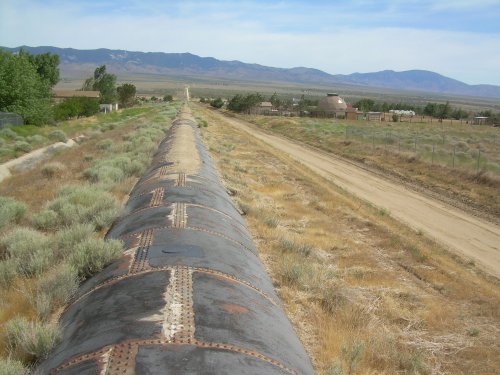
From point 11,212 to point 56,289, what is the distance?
6.64 metres

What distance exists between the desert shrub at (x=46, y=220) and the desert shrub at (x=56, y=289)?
4.38m

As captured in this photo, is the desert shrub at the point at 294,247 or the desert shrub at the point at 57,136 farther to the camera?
the desert shrub at the point at 57,136

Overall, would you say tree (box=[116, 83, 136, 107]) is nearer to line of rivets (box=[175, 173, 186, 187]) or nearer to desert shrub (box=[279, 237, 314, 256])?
line of rivets (box=[175, 173, 186, 187])

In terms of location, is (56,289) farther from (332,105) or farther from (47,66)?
(332,105)

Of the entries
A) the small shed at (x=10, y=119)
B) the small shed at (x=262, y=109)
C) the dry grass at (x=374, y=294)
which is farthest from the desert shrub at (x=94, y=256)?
the small shed at (x=262, y=109)

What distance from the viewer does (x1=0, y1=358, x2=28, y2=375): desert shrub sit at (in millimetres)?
5000

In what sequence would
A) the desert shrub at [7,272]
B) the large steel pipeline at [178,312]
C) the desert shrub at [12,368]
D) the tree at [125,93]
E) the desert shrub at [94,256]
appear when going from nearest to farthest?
the large steel pipeline at [178,312]
the desert shrub at [12,368]
the desert shrub at [94,256]
the desert shrub at [7,272]
the tree at [125,93]

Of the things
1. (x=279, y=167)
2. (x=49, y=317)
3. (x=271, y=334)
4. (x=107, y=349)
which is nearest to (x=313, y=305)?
(x=271, y=334)

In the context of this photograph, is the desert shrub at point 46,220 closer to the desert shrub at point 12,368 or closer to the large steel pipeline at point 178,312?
the large steel pipeline at point 178,312

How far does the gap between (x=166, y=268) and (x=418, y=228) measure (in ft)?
49.8

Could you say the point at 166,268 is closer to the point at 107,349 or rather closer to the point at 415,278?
the point at 107,349

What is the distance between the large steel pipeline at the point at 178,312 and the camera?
15.1 feet

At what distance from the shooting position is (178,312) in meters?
5.32

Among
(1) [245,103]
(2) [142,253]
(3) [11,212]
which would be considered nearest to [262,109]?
(1) [245,103]
